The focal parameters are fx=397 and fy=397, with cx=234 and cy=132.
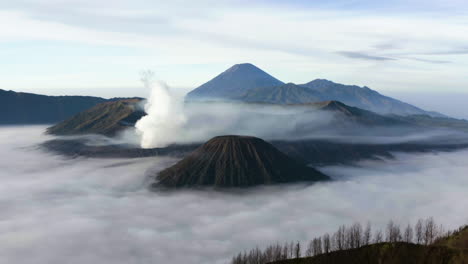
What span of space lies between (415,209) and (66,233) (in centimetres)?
13123

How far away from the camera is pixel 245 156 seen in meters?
186

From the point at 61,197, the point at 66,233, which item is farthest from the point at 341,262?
the point at 61,197

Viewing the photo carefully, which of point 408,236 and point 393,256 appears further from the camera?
point 408,236

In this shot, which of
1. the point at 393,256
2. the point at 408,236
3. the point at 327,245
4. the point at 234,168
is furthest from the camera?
the point at 234,168

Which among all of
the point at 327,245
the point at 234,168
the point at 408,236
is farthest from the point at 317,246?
the point at 234,168

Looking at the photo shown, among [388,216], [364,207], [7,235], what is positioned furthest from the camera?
[364,207]

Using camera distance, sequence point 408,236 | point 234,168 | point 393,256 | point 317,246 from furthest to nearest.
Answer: point 234,168
point 408,236
point 317,246
point 393,256

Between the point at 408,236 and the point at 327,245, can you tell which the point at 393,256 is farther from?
the point at 408,236

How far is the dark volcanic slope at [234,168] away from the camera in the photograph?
17750 cm

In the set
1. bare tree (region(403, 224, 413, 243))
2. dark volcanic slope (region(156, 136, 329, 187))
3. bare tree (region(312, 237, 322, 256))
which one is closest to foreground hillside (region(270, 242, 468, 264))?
bare tree (region(312, 237, 322, 256))

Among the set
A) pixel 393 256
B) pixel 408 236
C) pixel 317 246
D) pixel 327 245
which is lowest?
pixel 317 246

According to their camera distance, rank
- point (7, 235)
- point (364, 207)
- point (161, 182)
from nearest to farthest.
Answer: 1. point (7, 235)
2. point (364, 207)
3. point (161, 182)

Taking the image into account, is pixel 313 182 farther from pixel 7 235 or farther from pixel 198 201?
pixel 7 235

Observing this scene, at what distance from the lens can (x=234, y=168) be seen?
181250 millimetres
